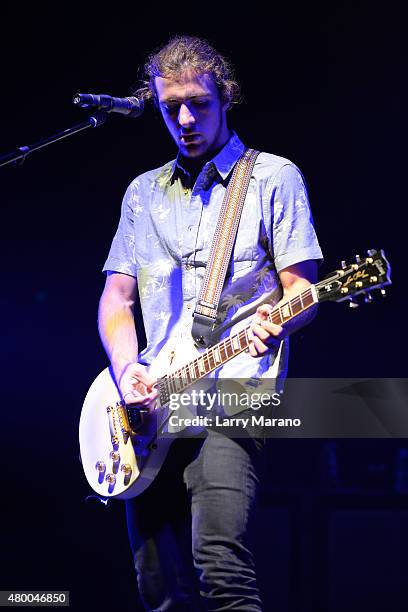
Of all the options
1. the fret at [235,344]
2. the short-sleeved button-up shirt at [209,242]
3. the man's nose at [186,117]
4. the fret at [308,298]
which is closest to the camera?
→ the fret at [308,298]

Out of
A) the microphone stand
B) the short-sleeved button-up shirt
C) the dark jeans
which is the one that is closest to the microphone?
the microphone stand

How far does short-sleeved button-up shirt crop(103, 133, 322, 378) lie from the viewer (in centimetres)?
247

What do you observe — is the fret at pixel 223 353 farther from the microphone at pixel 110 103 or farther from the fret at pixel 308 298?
the microphone at pixel 110 103

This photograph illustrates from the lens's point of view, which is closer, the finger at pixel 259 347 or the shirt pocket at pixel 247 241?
the finger at pixel 259 347

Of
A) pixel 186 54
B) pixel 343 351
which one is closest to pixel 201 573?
pixel 186 54

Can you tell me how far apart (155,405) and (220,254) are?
522 mm

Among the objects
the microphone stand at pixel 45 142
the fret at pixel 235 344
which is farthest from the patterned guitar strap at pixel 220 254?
the microphone stand at pixel 45 142

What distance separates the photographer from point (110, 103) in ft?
8.29

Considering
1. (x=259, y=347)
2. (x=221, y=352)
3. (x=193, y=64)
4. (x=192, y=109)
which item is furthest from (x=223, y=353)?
(x=193, y=64)

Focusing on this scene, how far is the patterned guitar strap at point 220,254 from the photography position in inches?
97.7

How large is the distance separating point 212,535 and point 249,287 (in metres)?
0.77

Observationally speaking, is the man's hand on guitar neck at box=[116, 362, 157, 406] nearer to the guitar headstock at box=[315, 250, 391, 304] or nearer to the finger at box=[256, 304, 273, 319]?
the finger at box=[256, 304, 273, 319]

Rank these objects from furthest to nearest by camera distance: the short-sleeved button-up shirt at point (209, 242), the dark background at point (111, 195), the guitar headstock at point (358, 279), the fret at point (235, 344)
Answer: the dark background at point (111, 195), the short-sleeved button-up shirt at point (209, 242), the fret at point (235, 344), the guitar headstock at point (358, 279)

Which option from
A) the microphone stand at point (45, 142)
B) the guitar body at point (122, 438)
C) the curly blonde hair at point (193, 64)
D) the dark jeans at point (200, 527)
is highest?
the curly blonde hair at point (193, 64)
